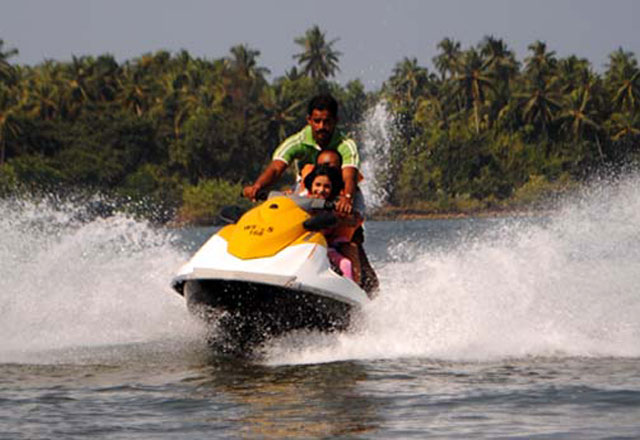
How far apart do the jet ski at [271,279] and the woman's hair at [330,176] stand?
0.21m

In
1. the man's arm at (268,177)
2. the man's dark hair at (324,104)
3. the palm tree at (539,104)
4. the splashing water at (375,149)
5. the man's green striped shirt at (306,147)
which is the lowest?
the man's arm at (268,177)

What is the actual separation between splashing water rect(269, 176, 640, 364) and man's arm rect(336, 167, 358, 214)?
77 centimetres

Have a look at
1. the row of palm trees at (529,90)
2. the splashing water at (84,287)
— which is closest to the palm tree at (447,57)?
the row of palm trees at (529,90)

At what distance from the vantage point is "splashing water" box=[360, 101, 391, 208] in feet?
229

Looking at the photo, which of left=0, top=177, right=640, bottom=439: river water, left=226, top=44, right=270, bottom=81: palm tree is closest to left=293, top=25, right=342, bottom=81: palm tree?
left=226, top=44, right=270, bottom=81: palm tree

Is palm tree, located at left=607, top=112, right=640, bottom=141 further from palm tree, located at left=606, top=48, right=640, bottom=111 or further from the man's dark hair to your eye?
the man's dark hair

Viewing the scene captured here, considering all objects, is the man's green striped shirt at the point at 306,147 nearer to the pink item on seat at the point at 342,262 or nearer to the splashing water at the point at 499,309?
the pink item on seat at the point at 342,262

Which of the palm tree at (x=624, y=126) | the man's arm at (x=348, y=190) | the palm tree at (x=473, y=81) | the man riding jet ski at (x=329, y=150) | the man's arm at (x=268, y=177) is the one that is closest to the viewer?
the man's arm at (x=348, y=190)

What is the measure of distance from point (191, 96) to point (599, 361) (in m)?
72.9

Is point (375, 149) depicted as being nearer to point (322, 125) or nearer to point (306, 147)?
point (306, 147)

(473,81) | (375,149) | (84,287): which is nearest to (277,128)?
(375,149)

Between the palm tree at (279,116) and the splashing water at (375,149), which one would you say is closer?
the splashing water at (375,149)

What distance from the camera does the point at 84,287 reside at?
1034cm

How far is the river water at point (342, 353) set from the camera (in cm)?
606
